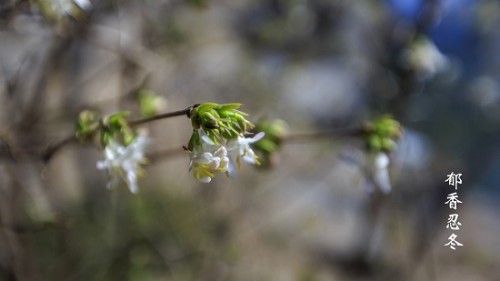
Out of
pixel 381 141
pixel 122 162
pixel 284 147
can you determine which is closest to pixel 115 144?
pixel 122 162

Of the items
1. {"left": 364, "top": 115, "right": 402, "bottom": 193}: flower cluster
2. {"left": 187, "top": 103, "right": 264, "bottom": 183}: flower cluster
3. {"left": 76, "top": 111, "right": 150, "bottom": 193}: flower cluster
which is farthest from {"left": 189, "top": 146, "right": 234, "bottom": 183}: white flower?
{"left": 364, "top": 115, "right": 402, "bottom": 193}: flower cluster

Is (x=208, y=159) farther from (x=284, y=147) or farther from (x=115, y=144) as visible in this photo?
(x=284, y=147)

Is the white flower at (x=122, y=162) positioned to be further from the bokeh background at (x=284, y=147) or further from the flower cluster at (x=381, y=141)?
the bokeh background at (x=284, y=147)

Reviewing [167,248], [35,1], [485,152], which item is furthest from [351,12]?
[35,1]

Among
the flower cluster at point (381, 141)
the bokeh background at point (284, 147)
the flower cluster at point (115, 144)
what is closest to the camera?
the flower cluster at point (115, 144)

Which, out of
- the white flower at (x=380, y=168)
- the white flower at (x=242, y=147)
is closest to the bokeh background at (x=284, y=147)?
the white flower at (x=380, y=168)

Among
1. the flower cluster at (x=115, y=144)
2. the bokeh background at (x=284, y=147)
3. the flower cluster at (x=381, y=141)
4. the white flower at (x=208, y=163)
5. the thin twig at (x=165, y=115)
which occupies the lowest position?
the white flower at (x=208, y=163)

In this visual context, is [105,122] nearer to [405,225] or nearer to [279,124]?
[279,124]
